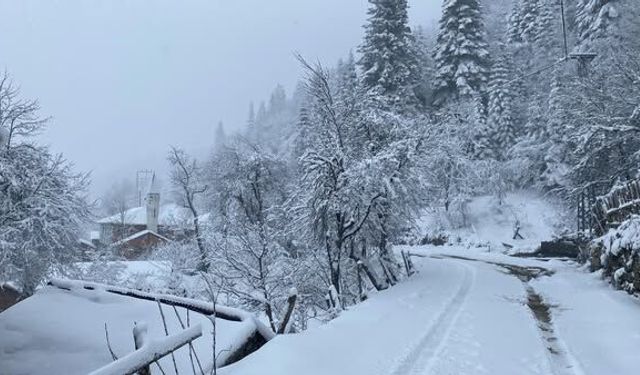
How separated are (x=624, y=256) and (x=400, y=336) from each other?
7.18 m

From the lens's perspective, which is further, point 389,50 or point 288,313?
point 389,50

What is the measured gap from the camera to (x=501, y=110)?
40750 mm

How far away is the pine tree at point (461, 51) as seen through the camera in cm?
4209

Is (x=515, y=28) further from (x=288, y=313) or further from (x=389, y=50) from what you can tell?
(x=288, y=313)

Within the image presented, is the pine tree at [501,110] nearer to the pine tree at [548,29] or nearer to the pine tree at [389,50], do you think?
the pine tree at [548,29]

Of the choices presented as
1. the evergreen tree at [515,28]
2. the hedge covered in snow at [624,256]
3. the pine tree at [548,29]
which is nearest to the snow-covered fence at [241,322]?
the hedge covered in snow at [624,256]

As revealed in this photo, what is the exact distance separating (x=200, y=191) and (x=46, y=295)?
28377mm

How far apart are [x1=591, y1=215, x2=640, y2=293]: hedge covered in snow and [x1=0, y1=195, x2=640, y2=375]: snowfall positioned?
40cm

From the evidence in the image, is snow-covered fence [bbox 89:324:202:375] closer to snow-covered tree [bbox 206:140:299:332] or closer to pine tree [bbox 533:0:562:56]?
snow-covered tree [bbox 206:140:299:332]

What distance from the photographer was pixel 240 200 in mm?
31828

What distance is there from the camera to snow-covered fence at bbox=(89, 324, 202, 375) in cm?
332

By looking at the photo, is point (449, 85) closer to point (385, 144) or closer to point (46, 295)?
point (385, 144)

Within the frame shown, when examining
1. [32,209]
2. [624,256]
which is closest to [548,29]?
[624,256]

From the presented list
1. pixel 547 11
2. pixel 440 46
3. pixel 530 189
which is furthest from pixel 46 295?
pixel 547 11
